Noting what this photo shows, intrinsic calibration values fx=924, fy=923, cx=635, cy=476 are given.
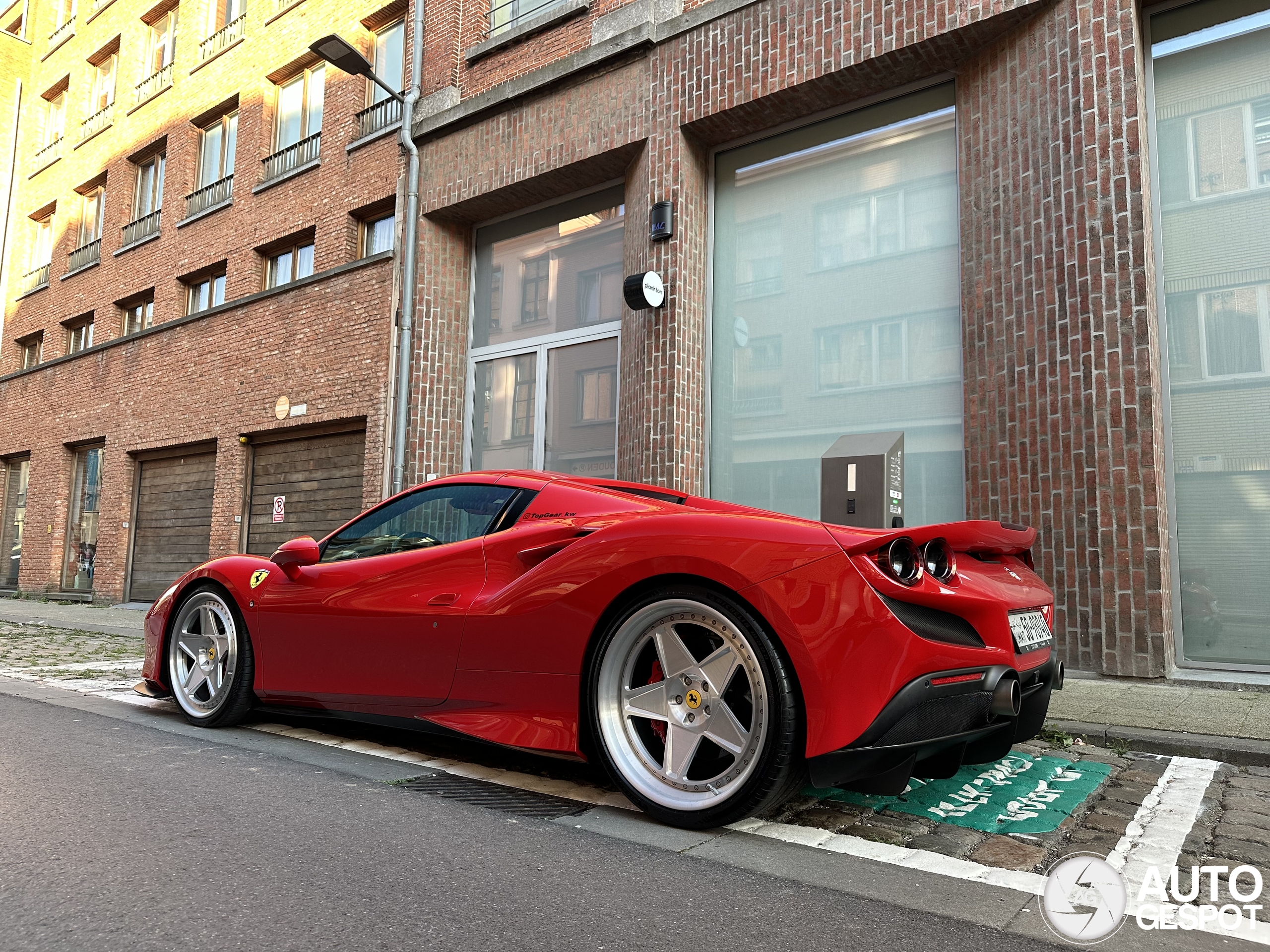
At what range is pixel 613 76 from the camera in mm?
9766

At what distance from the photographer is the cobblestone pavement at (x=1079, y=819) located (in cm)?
270

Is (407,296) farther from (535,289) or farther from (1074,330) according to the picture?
(1074,330)

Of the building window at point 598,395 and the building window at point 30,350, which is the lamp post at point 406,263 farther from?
the building window at point 30,350

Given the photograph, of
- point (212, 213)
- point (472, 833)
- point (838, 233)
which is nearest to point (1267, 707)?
point (472, 833)

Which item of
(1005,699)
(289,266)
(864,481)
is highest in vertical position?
(289,266)

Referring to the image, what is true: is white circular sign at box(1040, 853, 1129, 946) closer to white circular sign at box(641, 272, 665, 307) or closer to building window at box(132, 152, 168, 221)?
white circular sign at box(641, 272, 665, 307)

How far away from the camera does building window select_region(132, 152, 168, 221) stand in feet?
58.1

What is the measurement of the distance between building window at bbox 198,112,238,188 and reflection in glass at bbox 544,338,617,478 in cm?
893

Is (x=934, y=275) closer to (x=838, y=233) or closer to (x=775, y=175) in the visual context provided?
(x=838, y=233)

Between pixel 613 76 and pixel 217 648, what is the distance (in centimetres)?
753

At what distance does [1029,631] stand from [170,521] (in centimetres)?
1518

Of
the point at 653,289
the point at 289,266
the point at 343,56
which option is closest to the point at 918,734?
the point at 653,289

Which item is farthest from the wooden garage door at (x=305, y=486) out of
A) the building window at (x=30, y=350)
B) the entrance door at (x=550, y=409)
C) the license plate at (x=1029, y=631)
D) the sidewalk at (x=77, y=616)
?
the building window at (x=30, y=350)

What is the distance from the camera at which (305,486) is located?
13.1m
